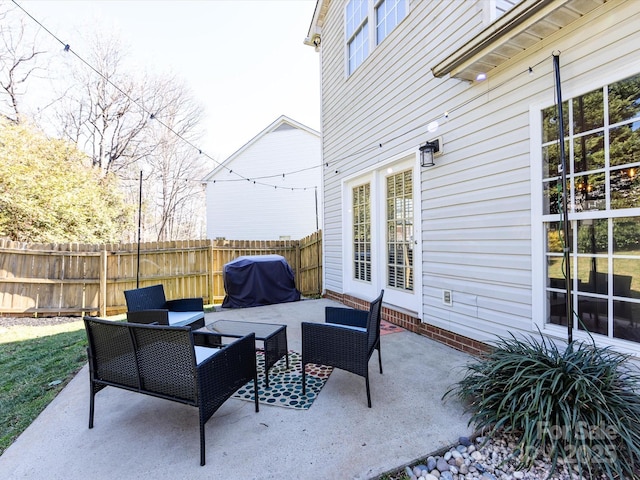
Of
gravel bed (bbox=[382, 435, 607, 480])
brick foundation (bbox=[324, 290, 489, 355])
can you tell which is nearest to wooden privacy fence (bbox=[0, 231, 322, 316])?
brick foundation (bbox=[324, 290, 489, 355])

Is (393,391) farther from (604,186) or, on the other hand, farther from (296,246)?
(296,246)

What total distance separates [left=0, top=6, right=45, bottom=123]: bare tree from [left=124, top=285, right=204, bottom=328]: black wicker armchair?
414 inches

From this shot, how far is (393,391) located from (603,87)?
283cm

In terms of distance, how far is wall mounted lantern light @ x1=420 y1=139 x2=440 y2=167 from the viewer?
367 centimetres

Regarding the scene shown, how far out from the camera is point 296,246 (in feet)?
27.4

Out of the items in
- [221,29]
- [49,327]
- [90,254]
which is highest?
[221,29]

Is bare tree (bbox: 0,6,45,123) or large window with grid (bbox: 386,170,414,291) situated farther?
bare tree (bbox: 0,6,45,123)

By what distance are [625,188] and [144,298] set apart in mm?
4777

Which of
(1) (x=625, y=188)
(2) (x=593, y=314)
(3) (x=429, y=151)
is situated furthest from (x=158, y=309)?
(1) (x=625, y=188)

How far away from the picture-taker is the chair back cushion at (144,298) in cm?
361

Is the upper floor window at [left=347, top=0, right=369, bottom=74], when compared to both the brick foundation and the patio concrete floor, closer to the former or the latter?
the brick foundation

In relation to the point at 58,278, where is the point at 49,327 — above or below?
below

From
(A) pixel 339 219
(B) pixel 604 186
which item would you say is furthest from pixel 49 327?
(B) pixel 604 186

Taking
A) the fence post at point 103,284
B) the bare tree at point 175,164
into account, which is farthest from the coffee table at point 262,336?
the bare tree at point 175,164
